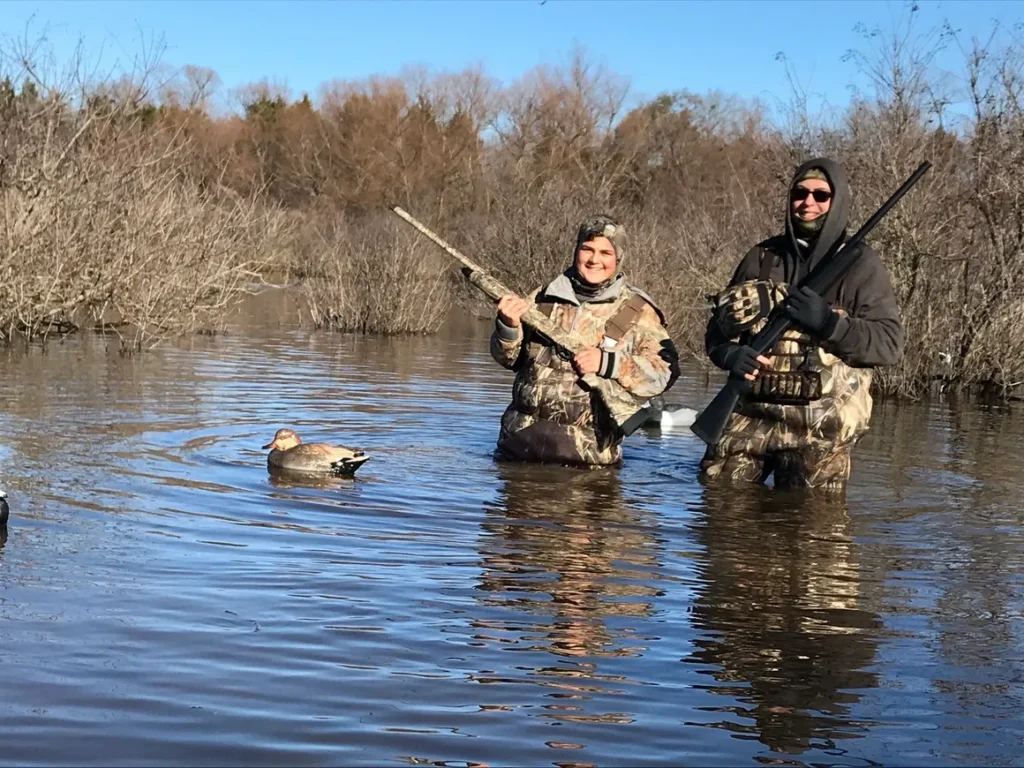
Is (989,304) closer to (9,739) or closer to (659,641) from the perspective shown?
(659,641)

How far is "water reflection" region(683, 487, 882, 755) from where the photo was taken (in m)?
4.15

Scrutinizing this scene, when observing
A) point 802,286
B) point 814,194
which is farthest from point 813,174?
point 802,286

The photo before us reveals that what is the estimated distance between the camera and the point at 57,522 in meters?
6.52

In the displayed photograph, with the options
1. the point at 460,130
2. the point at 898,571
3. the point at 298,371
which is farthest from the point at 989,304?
the point at 460,130

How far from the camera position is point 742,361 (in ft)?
24.9

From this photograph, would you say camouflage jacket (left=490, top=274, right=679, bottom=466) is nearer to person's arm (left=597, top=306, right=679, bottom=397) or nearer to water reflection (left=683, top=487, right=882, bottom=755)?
person's arm (left=597, top=306, right=679, bottom=397)

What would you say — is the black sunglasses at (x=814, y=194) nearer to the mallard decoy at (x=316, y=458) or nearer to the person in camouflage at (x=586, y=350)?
the person in camouflage at (x=586, y=350)

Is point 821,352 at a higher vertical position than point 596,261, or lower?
lower

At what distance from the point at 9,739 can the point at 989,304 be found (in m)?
14.6

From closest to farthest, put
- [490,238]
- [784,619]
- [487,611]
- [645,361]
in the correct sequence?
[487,611] < [784,619] < [645,361] < [490,238]

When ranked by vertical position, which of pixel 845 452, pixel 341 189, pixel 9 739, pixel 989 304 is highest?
pixel 341 189

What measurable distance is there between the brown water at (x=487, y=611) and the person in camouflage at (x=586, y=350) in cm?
28

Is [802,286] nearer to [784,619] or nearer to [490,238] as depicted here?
[784,619]

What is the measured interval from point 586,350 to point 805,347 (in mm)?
1465
